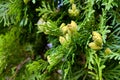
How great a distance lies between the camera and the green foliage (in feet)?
3.12

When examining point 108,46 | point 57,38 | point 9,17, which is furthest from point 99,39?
point 9,17

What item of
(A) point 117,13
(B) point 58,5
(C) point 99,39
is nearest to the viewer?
(C) point 99,39

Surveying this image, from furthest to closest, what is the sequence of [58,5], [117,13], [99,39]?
[58,5] < [117,13] < [99,39]

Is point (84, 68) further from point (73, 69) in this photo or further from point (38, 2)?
point (38, 2)

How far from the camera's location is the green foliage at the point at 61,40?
0.95m

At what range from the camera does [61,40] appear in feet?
3.13

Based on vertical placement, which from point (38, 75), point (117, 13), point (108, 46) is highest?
point (117, 13)

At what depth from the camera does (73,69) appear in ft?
3.38

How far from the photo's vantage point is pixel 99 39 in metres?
0.92

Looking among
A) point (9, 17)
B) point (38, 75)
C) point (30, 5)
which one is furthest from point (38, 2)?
point (38, 75)

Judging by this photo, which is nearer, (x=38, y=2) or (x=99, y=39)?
(x=99, y=39)

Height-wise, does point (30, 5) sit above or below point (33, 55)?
above

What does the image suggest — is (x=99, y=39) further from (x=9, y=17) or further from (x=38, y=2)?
(x=9, y=17)

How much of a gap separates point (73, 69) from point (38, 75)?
0.15 m
